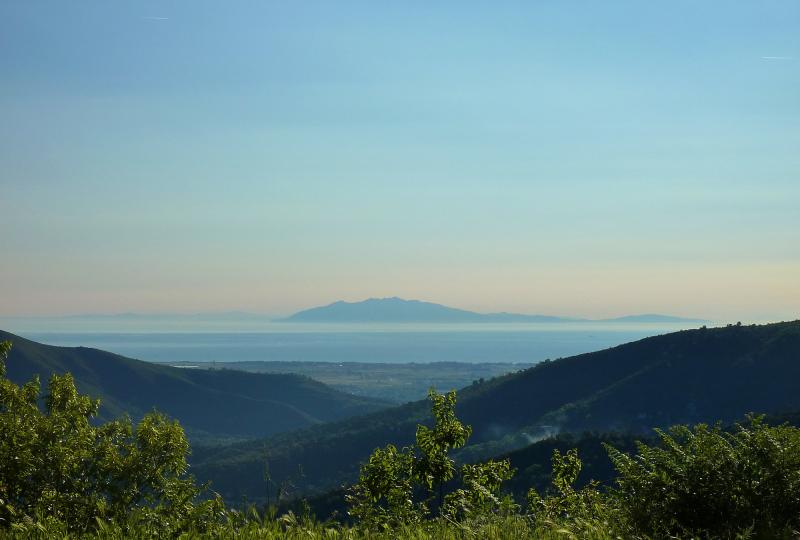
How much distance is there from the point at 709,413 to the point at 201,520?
138 m

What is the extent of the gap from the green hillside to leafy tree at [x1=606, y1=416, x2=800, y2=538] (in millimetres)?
124504

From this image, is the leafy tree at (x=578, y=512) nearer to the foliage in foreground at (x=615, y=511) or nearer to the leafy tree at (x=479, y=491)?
the foliage in foreground at (x=615, y=511)

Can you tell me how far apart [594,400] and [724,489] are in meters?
147

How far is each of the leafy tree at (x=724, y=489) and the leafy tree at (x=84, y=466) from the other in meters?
4.16

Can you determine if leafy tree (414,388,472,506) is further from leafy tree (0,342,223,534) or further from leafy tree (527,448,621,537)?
leafy tree (0,342,223,534)

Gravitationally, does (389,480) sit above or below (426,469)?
below

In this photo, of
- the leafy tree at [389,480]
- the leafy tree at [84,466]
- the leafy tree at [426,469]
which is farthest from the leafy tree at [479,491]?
the leafy tree at [84,466]

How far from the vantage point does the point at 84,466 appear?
14.2 m

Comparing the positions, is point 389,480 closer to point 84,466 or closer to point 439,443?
point 439,443

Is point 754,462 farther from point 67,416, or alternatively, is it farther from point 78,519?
point 67,416

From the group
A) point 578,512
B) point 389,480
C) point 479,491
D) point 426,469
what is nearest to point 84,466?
point 389,480

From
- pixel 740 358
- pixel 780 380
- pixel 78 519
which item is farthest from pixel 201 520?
pixel 740 358

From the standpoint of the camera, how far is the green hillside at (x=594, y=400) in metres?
134

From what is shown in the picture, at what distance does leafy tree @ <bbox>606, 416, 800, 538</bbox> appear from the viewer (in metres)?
6.20
